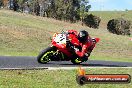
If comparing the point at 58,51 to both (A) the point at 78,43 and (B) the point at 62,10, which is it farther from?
(B) the point at 62,10

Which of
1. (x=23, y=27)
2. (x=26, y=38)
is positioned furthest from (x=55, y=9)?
(x=26, y=38)

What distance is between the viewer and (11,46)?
39656 mm

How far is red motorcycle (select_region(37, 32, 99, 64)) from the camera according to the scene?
1551 cm

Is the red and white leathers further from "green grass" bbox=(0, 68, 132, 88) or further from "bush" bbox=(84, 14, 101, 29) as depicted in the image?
"bush" bbox=(84, 14, 101, 29)

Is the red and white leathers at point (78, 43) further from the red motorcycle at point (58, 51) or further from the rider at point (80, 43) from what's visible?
the red motorcycle at point (58, 51)

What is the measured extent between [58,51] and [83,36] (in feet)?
4.16

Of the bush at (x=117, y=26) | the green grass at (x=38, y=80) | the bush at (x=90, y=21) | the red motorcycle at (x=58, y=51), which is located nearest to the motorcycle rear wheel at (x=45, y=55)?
the red motorcycle at (x=58, y=51)

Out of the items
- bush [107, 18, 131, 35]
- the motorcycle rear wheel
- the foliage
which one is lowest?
bush [107, 18, 131, 35]

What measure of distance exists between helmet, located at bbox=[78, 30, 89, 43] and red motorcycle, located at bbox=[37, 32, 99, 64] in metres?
0.58

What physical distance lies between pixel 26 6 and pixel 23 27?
195 feet

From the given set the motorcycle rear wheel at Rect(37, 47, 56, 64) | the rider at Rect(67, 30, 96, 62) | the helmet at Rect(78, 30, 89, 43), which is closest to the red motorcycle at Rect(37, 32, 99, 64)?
the motorcycle rear wheel at Rect(37, 47, 56, 64)

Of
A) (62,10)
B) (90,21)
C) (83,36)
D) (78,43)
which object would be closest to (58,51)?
(78,43)

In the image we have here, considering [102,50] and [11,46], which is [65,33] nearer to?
[11,46]

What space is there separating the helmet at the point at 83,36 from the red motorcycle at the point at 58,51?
1.91 ft
